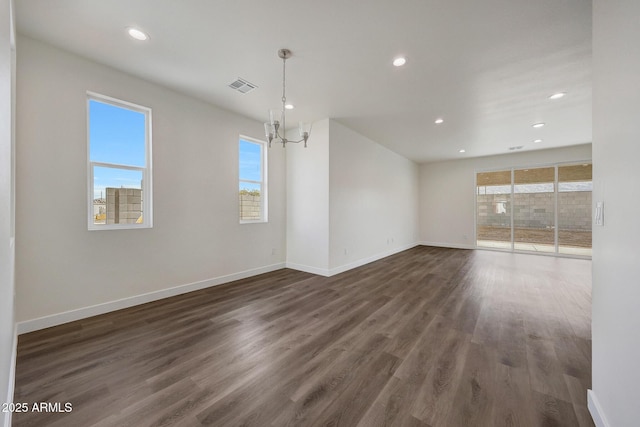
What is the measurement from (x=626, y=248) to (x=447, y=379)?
1.34 meters

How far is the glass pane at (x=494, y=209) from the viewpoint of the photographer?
698cm

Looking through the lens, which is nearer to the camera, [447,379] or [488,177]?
[447,379]

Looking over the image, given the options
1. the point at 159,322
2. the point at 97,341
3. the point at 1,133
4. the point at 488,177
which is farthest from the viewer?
the point at 488,177

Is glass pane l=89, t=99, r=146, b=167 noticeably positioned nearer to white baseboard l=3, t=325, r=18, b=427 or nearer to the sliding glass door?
white baseboard l=3, t=325, r=18, b=427

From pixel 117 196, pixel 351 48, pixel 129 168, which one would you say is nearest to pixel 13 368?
pixel 117 196

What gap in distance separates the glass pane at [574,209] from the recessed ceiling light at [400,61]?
6545 millimetres

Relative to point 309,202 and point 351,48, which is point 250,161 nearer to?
point 309,202

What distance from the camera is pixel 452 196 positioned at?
25.7ft

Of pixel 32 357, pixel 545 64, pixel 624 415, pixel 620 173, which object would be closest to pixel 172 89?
pixel 32 357

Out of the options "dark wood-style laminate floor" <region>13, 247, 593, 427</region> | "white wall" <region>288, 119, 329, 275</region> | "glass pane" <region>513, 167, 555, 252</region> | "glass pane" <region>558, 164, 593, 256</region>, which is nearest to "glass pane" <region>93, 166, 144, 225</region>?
"dark wood-style laminate floor" <region>13, 247, 593, 427</region>

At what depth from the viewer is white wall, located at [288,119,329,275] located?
173 inches

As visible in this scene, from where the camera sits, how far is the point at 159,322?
2604 millimetres

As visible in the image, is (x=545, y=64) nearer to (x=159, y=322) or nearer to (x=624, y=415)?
(x=624, y=415)

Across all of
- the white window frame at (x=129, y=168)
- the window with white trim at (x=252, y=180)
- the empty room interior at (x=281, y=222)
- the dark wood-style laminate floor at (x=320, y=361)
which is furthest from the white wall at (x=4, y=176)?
the window with white trim at (x=252, y=180)
